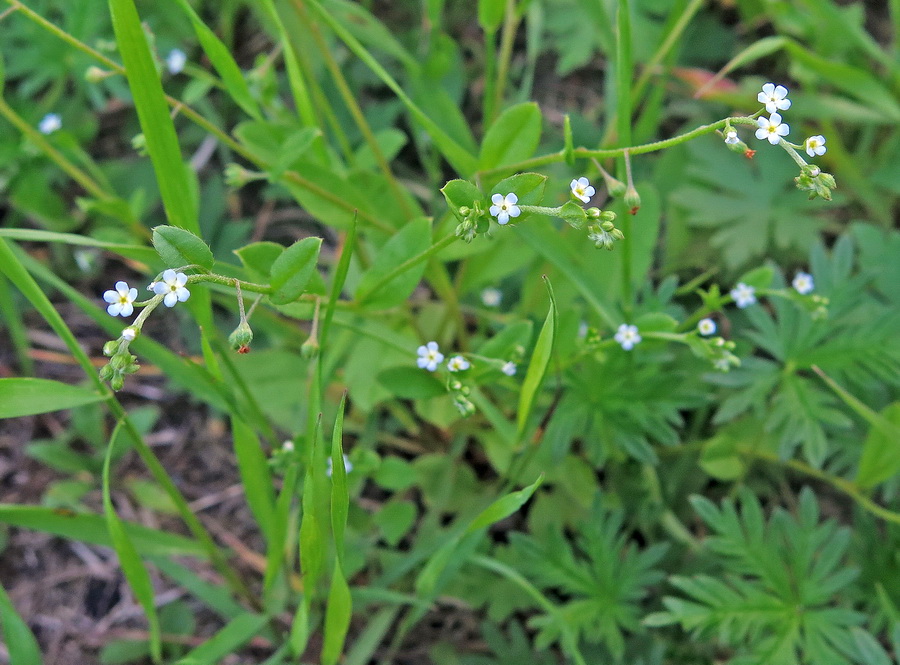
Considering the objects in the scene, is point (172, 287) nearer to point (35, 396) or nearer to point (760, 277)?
point (35, 396)

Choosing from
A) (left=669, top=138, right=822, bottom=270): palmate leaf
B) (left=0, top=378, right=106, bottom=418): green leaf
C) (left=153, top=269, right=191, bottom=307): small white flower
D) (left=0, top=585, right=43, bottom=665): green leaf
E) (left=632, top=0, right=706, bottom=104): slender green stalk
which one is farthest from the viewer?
(left=669, top=138, right=822, bottom=270): palmate leaf

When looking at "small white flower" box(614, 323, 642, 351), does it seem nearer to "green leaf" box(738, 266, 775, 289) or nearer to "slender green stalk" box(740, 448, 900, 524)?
"green leaf" box(738, 266, 775, 289)

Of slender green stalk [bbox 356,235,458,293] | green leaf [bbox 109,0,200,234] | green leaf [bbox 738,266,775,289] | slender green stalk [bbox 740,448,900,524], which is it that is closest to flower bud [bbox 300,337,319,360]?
slender green stalk [bbox 356,235,458,293]

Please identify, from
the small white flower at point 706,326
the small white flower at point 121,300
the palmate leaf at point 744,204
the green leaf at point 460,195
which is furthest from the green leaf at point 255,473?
the palmate leaf at point 744,204

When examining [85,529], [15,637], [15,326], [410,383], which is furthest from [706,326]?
[15,326]

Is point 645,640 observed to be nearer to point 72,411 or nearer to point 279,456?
point 279,456
